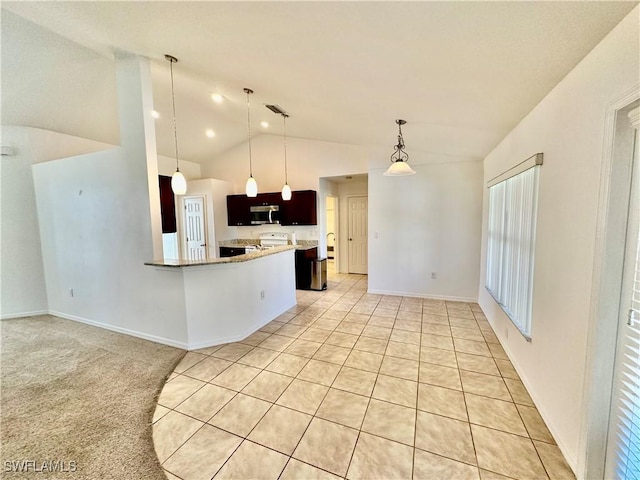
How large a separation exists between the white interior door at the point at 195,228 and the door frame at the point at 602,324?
6438mm

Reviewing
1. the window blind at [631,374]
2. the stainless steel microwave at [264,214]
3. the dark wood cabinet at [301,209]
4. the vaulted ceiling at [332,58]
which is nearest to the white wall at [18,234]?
the vaulted ceiling at [332,58]

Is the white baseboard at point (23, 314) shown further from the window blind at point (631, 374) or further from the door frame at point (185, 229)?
the window blind at point (631, 374)

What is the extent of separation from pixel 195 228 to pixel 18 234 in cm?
284

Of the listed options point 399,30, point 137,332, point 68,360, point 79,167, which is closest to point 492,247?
point 399,30

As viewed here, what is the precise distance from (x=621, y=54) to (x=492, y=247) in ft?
9.05

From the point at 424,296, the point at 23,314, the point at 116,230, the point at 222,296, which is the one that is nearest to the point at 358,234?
the point at 424,296

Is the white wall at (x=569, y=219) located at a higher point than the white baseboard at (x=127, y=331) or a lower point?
higher

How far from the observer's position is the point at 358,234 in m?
6.91

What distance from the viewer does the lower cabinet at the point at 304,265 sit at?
17.9 feet

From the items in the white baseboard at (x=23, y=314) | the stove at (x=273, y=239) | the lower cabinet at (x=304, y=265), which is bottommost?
the white baseboard at (x=23, y=314)

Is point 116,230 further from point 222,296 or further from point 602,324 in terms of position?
point 602,324

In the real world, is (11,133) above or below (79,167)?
above

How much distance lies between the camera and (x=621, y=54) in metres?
1.18

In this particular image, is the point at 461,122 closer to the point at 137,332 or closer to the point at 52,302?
the point at 137,332
